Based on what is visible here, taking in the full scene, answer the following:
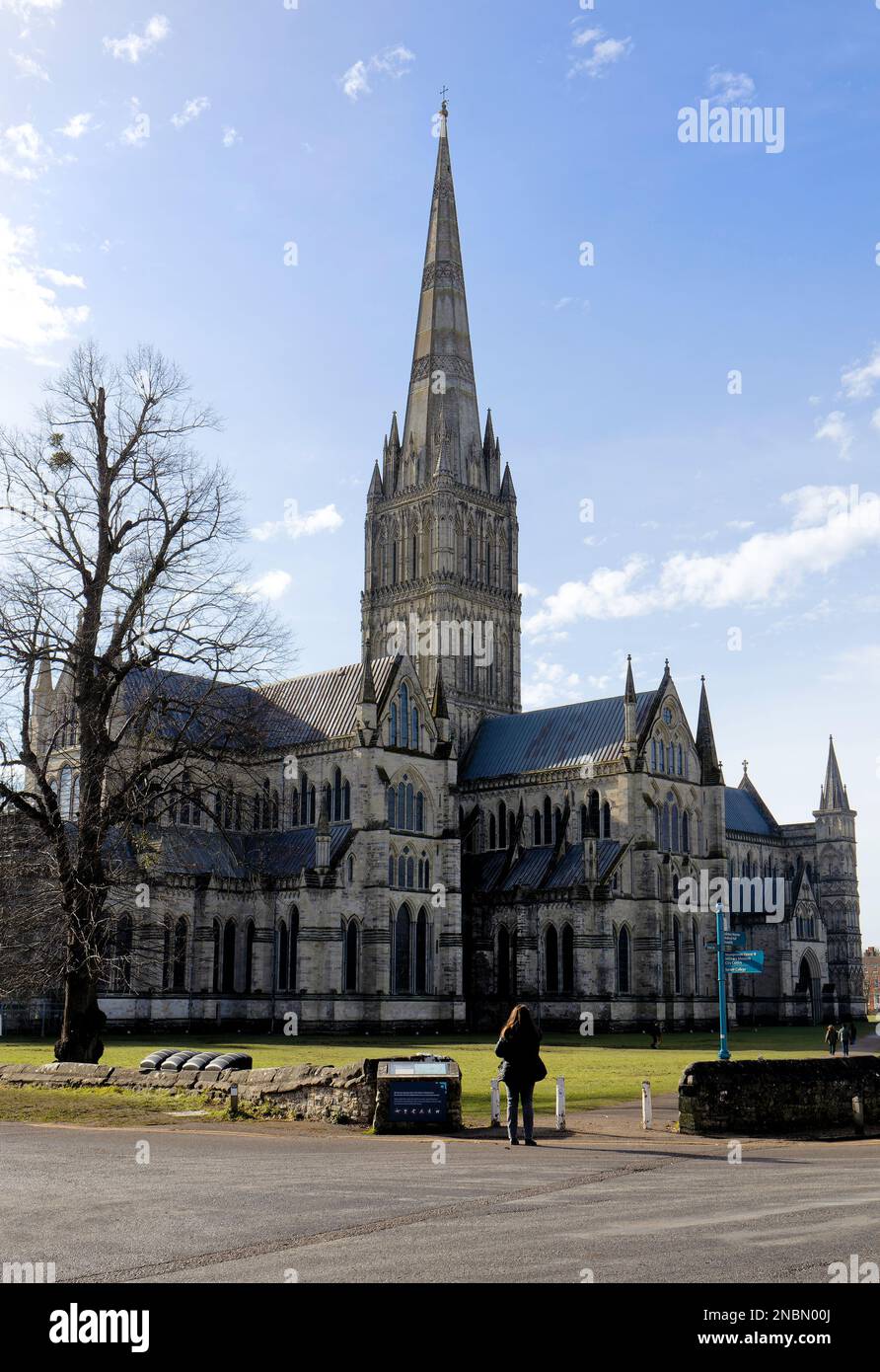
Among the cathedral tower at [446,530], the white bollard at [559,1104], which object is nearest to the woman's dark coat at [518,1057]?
the white bollard at [559,1104]

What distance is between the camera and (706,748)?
74375 mm

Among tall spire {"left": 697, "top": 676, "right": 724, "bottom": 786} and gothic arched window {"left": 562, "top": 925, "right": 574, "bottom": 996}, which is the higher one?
tall spire {"left": 697, "top": 676, "right": 724, "bottom": 786}

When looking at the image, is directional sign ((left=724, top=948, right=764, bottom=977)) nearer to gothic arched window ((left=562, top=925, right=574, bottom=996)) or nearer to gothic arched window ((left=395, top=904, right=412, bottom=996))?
gothic arched window ((left=395, top=904, right=412, bottom=996))

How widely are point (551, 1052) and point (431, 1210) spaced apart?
113ft

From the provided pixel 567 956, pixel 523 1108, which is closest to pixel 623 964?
pixel 567 956

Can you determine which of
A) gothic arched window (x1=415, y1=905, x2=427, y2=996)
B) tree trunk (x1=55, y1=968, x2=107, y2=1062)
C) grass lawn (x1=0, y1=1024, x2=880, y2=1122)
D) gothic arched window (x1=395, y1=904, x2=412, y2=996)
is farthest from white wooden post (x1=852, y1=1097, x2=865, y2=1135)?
gothic arched window (x1=415, y1=905, x2=427, y2=996)

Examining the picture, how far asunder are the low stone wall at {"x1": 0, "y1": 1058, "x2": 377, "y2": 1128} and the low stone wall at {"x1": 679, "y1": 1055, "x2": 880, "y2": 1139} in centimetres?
514

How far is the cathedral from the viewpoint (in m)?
60.0

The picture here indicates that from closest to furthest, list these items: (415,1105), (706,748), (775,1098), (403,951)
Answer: (415,1105), (775,1098), (403,951), (706,748)

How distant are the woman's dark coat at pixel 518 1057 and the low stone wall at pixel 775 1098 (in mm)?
3089

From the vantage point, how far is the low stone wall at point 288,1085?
21281mm

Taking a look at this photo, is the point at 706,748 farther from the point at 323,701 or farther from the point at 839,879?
the point at 839,879
